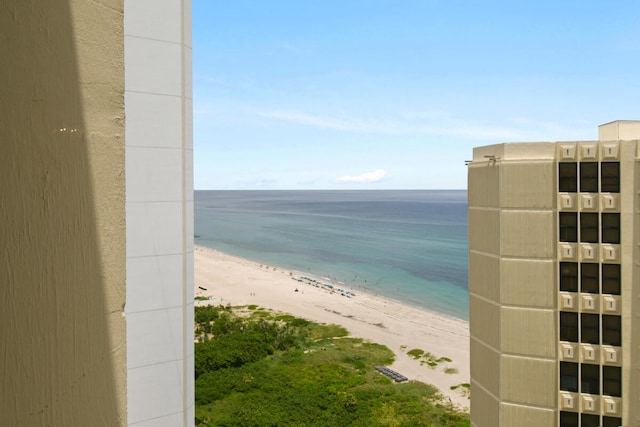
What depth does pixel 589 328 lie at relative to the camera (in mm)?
16156

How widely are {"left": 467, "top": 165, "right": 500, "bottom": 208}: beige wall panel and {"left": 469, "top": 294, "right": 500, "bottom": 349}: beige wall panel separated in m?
3.67

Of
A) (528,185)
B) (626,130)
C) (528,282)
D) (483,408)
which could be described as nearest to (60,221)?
(528,185)

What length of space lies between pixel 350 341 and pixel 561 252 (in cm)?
2930

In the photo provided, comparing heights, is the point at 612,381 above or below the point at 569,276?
below

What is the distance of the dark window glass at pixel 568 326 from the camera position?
16.3m

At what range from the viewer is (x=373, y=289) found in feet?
249

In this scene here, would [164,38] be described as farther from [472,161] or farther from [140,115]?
[472,161]

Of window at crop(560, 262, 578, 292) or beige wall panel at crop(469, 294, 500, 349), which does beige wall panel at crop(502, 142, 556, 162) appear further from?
beige wall panel at crop(469, 294, 500, 349)

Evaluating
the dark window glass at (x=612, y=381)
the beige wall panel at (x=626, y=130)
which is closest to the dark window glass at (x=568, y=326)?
the dark window glass at (x=612, y=381)

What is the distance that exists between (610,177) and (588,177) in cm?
64

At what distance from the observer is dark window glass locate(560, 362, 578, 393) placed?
1616 centimetres

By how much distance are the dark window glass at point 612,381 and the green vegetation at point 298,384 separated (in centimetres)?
1304

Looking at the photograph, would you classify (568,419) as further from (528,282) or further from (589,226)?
(589,226)

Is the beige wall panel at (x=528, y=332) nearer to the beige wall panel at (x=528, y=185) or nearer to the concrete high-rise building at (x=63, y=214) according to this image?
the beige wall panel at (x=528, y=185)
